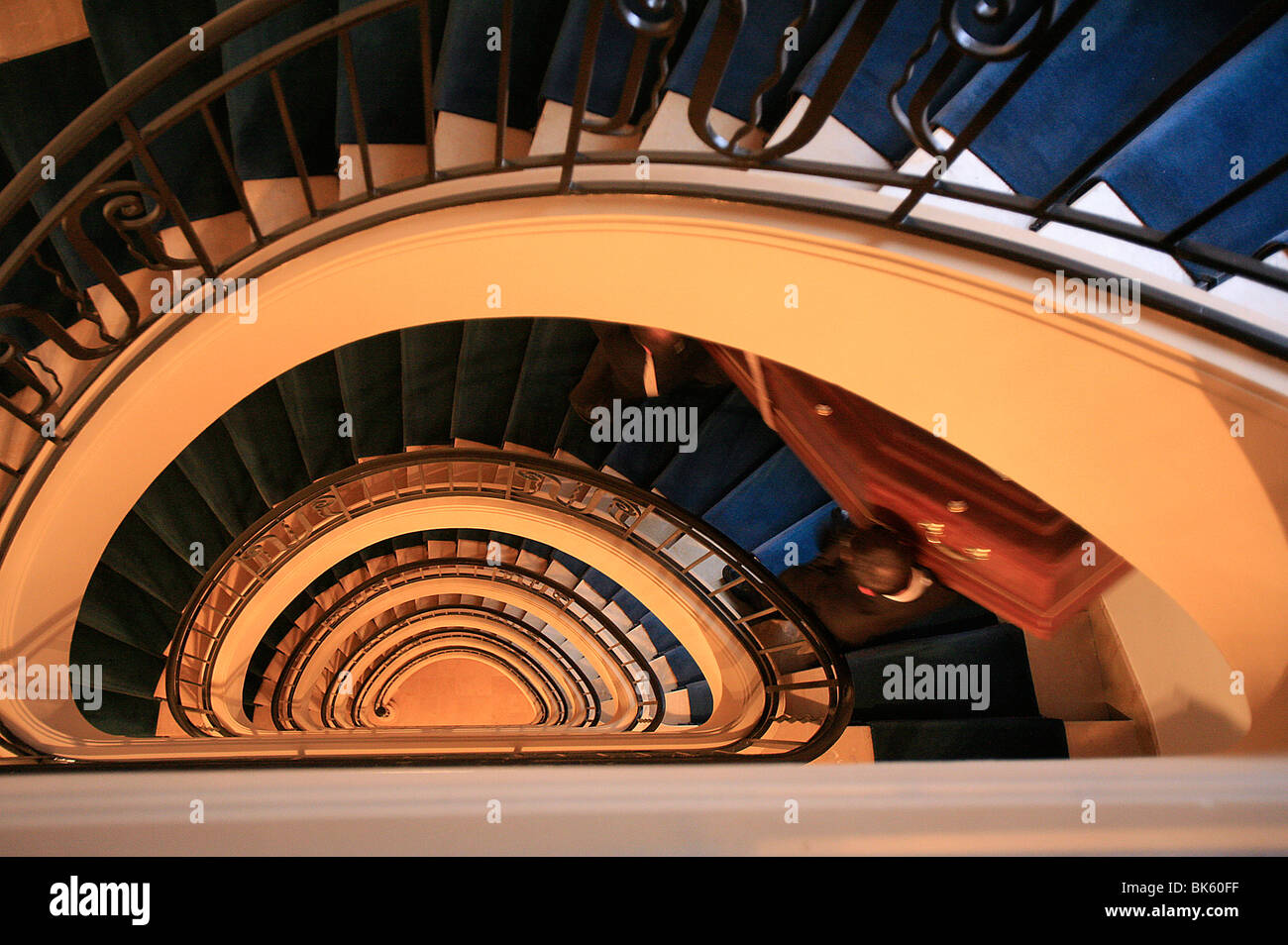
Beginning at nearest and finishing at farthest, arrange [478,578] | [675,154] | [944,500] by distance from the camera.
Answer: [675,154]
[944,500]
[478,578]

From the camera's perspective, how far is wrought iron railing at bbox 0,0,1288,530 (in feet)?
5.29

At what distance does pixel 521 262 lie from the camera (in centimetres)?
301

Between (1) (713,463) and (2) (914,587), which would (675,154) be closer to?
(2) (914,587)

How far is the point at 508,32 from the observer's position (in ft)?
6.91

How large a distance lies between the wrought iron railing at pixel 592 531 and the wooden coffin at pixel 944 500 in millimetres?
1073

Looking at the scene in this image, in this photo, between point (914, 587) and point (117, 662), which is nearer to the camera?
point (914, 587)

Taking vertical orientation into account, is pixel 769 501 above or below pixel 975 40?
below

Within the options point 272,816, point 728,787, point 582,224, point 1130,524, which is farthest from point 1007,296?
point 272,816

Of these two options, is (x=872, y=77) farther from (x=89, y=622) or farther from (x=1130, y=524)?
(x=89, y=622)

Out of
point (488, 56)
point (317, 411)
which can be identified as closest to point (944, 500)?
point (488, 56)

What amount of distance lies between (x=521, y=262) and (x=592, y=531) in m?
3.43

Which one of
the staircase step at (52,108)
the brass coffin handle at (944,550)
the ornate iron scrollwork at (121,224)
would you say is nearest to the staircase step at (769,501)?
the brass coffin handle at (944,550)

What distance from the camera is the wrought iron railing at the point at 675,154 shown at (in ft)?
5.29

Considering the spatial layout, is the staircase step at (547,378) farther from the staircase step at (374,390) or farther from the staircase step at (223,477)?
the staircase step at (223,477)
